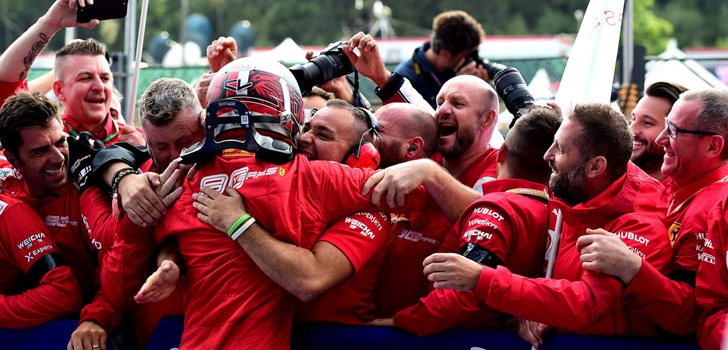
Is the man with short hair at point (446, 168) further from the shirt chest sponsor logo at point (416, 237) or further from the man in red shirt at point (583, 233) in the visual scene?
the man in red shirt at point (583, 233)

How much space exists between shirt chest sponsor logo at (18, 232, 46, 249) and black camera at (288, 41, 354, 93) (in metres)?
1.38

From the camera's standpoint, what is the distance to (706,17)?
161ft

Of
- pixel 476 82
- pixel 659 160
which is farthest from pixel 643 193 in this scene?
pixel 476 82

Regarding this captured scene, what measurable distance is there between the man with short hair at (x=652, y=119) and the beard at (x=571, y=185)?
1157mm

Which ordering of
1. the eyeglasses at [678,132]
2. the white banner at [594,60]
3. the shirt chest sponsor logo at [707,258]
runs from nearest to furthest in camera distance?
the shirt chest sponsor logo at [707,258] < the eyeglasses at [678,132] < the white banner at [594,60]

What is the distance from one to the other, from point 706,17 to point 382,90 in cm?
4788

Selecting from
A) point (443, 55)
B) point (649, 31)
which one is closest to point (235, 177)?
point (443, 55)

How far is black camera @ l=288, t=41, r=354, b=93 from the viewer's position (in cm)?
A: 460

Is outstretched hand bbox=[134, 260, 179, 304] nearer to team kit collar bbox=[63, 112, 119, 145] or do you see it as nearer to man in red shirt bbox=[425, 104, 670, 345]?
man in red shirt bbox=[425, 104, 670, 345]

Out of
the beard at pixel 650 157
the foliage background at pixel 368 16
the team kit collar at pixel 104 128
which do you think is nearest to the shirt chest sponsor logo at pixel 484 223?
the beard at pixel 650 157

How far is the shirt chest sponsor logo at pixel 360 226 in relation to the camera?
370cm

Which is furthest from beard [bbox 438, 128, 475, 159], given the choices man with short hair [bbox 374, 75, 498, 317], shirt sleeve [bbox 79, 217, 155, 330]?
shirt sleeve [bbox 79, 217, 155, 330]

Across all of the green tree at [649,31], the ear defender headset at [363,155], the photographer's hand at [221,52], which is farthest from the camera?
the green tree at [649,31]

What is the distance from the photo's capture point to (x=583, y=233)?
3.65m
